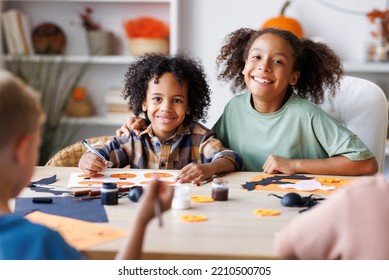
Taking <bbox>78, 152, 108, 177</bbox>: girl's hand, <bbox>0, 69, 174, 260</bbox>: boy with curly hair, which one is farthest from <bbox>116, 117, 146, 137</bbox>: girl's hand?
<bbox>0, 69, 174, 260</bbox>: boy with curly hair

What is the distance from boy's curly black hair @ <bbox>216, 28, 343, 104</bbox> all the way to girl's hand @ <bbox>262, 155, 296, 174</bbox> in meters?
0.43

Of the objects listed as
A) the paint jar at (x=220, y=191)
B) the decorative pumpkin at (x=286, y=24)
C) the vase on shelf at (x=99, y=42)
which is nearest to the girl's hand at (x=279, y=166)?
the paint jar at (x=220, y=191)

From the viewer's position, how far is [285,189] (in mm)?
1915

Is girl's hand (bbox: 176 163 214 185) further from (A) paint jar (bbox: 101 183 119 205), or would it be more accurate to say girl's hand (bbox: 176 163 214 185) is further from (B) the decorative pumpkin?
(B) the decorative pumpkin

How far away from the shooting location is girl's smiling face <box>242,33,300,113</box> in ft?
7.82

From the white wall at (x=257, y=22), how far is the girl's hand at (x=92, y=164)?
1.92m

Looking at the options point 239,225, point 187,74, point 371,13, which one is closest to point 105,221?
point 239,225

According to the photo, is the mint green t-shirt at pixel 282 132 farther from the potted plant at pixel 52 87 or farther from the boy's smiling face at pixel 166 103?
the potted plant at pixel 52 87

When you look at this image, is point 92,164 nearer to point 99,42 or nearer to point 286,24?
point 286,24

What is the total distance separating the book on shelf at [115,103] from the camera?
161 inches

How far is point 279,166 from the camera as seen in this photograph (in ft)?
7.08

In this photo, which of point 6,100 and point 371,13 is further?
point 371,13
